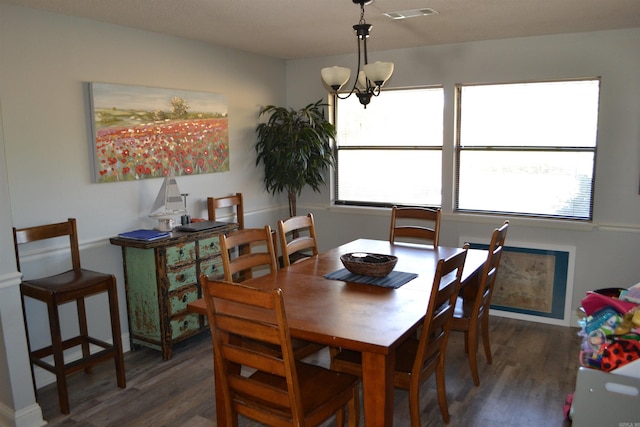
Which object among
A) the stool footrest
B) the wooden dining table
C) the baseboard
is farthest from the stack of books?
the baseboard

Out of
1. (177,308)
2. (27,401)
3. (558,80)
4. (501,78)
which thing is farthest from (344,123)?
(27,401)

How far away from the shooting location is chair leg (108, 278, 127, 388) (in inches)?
116

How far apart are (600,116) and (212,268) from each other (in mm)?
3251

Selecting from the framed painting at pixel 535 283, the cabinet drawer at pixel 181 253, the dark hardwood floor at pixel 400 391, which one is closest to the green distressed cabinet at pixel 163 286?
the cabinet drawer at pixel 181 253

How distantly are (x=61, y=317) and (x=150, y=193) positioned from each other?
107 centimetres

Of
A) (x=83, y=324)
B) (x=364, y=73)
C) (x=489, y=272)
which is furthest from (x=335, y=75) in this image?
(x=83, y=324)

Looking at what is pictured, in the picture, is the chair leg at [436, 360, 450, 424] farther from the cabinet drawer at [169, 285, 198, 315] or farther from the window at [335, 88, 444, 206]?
the window at [335, 88, 444, 206]

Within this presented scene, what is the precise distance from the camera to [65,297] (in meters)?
2.74

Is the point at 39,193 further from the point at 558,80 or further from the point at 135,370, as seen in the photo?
the point at 558,80

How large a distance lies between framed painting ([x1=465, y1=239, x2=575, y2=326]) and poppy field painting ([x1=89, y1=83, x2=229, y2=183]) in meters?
2.68

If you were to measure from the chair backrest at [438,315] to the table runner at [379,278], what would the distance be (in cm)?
31

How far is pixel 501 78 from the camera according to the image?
4156mm

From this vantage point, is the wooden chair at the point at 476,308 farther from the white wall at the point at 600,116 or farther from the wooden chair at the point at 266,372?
the white wall at the point at 600,116

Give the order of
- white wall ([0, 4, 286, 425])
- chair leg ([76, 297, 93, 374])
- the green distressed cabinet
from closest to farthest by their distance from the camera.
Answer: white wall ([0, 4, 286, 425]) < chair leg ([76, 297, 93, 374]) < the green distressed cabinet
